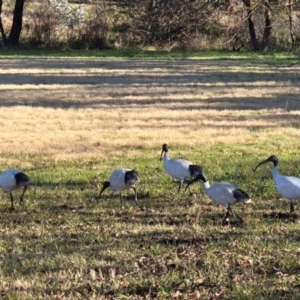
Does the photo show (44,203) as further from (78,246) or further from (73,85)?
(73,85)

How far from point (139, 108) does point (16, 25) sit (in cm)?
3780

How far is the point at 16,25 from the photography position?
195 ft

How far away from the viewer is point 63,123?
20.6 m

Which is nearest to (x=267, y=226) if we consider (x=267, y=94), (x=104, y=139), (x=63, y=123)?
(x=104, y=139)

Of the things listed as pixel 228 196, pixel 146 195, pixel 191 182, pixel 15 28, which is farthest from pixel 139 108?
pixel 15 28

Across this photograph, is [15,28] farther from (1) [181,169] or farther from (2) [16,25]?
(1) [181,169]

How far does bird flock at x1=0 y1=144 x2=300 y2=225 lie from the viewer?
10.1 m

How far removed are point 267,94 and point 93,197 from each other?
16026 millimetres

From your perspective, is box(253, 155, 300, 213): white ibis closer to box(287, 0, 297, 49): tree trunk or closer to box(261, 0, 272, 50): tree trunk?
box(261, 0, 272, 50): tree trunk

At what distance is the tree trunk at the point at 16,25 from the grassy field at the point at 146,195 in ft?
90.6

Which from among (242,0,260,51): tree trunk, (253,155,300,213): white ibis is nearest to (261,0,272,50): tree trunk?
(242,0,260,51): tree trunk

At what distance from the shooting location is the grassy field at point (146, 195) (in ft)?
23.0

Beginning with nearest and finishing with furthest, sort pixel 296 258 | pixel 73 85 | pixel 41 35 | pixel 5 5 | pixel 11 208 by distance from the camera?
pixel 296 258
pixel 11 208
pixel 73 85
pixel 41 35
pixel 5 5

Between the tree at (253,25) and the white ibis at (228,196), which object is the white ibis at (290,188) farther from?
the tree at (253,25)
